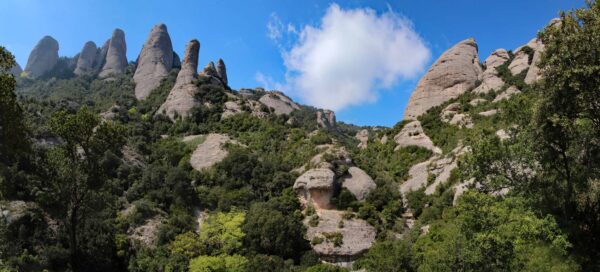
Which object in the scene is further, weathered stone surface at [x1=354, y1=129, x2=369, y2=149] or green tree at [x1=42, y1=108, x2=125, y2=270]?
weathered stone surface at [x1=354, y1=129, x2=369, y2=149]

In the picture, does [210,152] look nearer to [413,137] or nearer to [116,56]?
[413,137]

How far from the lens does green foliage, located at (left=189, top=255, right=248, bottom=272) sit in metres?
36.7

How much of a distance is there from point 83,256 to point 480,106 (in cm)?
5050

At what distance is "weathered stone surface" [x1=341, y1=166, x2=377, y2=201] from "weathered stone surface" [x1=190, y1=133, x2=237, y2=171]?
17.3 meters

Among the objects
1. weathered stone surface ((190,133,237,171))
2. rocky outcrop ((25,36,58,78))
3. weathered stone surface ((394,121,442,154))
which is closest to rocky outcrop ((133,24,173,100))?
weathered stone surface ((190,133,237,171))

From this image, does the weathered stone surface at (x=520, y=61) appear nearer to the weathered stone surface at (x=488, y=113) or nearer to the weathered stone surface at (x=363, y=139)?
the weathered stone surface at (x=488, y=113)

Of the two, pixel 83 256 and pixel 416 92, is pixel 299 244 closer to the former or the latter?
pixel 83 256

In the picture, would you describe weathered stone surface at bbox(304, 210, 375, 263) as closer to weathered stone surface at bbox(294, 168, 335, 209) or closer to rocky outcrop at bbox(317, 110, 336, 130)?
weathered stone surface at bbox(294, 168, 335, 209)

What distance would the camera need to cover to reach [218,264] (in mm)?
37062

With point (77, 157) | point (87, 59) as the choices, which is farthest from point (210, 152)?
point (87, 59)

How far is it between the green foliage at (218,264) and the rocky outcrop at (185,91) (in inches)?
1603

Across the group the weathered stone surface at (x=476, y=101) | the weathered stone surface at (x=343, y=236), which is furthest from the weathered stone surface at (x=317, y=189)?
the weathered stone surface at (x=476, y=101)

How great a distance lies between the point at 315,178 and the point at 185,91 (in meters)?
40.4

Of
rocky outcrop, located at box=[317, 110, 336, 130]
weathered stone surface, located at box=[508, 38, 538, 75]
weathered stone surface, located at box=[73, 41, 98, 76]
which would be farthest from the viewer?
weathered stone surface, located at box=[73, 41, 98, 76]
